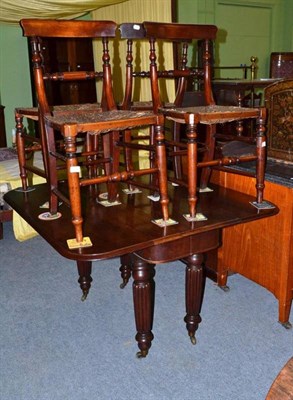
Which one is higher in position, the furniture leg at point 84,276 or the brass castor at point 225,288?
the furniture leg at point 84,276

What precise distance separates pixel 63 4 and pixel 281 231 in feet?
10.9

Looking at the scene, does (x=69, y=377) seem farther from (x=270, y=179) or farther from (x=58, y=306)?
(x=270, y=179)

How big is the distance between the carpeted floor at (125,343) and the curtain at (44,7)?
2759 mm

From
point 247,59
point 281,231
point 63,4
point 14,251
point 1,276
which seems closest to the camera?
point 281,231

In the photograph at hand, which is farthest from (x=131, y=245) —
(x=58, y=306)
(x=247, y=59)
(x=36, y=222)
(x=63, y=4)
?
(x=247, y=59)

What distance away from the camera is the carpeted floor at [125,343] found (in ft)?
5.51

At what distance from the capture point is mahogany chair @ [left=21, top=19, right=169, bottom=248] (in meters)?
1.52

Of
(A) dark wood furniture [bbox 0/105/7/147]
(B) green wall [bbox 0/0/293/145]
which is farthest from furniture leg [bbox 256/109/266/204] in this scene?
(A) dark wood furniture [bbox 0/105/7/147]

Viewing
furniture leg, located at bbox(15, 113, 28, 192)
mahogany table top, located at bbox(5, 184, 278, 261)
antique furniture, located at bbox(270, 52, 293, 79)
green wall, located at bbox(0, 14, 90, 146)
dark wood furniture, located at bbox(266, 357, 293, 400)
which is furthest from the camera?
green wall, located at bbox(0, 14, 90, 146)

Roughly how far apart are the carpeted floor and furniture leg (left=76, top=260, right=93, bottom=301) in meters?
0.05

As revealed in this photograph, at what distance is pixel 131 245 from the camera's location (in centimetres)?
150

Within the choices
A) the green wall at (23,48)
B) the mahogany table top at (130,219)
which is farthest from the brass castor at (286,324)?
the green wall at (23,48)

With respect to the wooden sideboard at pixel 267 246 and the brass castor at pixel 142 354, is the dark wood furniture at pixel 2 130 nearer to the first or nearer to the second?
the wooden sideboard at pixel 267 246

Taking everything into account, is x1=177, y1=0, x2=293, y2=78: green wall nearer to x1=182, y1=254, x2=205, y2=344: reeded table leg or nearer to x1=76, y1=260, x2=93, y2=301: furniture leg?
x1=76, y1=260, x2=93, y2=301: furniture leg
